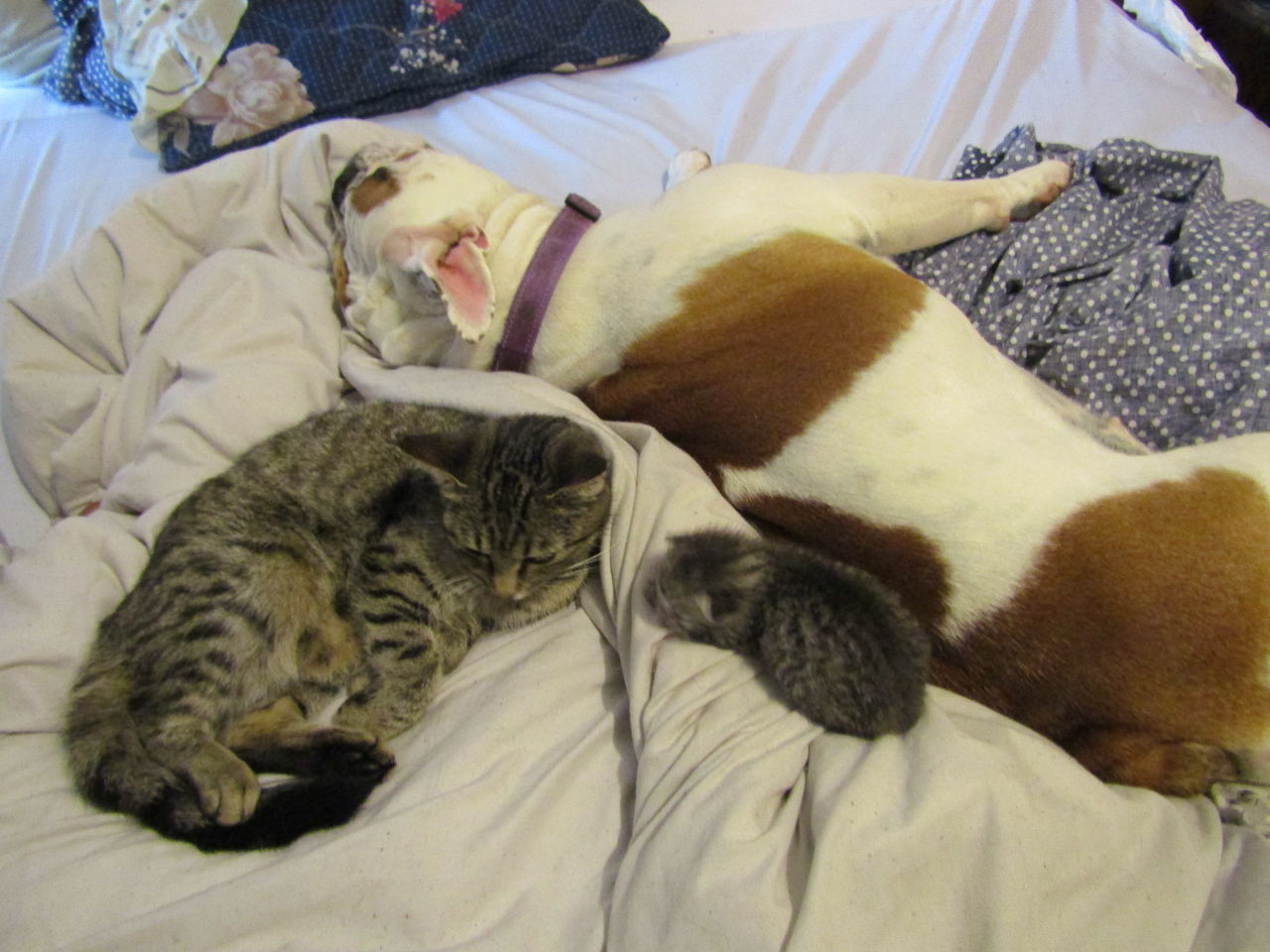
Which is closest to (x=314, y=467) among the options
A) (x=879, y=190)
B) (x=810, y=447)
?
(x=810, y=447)

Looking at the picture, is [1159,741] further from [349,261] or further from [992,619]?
[349,261]

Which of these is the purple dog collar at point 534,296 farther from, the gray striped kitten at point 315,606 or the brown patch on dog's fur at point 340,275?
the brown patch on dog's fur at point 340,275

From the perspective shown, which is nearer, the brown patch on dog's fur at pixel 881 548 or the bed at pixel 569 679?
the bed at pixel 569 679

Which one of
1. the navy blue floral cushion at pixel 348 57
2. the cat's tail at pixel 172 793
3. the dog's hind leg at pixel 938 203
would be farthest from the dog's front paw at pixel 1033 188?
the cat's tail at pixel 172 793

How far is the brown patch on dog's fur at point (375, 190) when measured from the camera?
5.14 ft

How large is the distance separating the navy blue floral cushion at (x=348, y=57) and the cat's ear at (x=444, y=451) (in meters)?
1.50

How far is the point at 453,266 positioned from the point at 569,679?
816 mm

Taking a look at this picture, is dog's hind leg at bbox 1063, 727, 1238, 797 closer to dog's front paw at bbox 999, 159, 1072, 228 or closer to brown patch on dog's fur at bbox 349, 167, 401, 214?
dog's front paw at bbox 999, 159, 1072, 228

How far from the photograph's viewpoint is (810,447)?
1.21 metres

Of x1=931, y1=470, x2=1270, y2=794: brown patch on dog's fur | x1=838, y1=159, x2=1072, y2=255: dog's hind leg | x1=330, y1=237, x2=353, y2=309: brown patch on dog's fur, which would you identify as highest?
x1=838, y1=159, x2=1072, y2=255: dog's hind leg

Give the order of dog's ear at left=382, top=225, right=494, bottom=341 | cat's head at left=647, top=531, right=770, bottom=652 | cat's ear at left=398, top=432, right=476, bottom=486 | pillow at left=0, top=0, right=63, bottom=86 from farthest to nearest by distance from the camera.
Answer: pillow at left=0, top=0, right=63, bottom=86 → dog's ear at left=382, top=225, right=494, bottom=341 → cat's ear at left=398, top=432, right=476, bottom=486 → cat's head at left=647, top=531, right=770, bottom=652

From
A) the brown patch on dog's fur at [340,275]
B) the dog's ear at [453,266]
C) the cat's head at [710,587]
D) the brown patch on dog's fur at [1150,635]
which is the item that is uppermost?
the brown patch on dog's fur at [1150,635]

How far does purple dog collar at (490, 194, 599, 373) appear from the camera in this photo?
152cm

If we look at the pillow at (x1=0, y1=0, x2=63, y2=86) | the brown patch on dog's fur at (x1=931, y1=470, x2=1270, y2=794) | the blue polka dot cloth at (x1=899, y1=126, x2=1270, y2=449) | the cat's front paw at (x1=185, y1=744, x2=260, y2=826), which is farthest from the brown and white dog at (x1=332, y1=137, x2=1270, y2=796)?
the pillow at (x1=0, y1=0, x2=63, y2=86)
